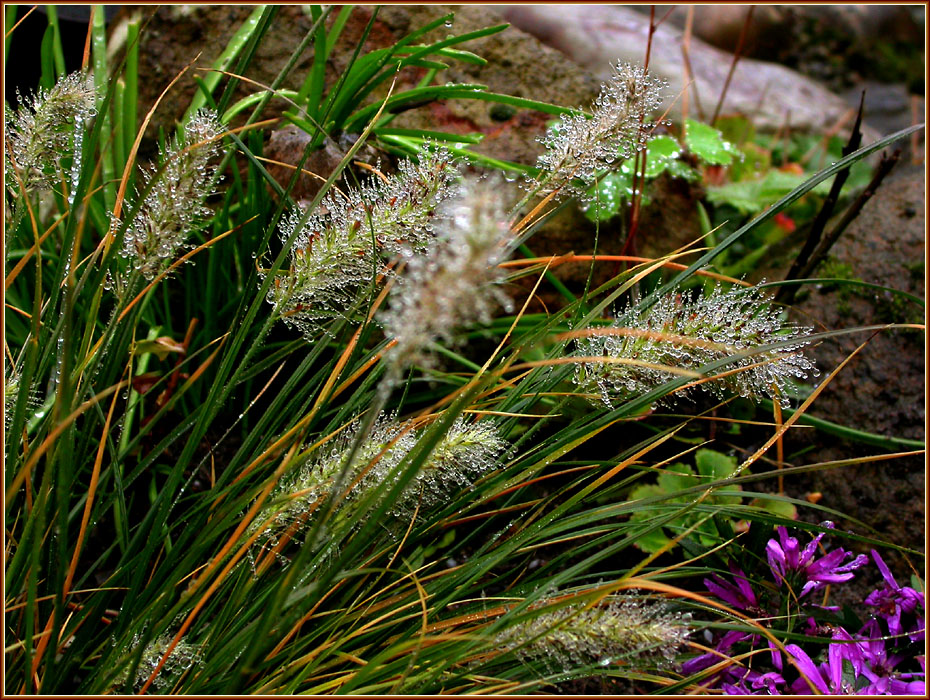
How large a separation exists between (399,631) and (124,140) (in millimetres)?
1537

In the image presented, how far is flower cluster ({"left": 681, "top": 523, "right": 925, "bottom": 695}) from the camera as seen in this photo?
1254 millimetres

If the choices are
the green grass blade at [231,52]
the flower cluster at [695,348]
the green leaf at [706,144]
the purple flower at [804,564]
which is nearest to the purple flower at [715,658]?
the purple flower at [804,564]

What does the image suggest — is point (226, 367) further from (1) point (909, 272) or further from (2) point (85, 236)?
(1) point (909, 272)

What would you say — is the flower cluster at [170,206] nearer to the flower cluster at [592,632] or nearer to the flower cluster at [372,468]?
the flower cluster at [372,468]

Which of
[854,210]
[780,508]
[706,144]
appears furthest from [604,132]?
[706,144]

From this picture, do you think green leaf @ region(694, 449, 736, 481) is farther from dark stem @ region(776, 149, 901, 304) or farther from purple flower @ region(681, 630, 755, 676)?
dark stem @ region(776, 149, 901, 304)

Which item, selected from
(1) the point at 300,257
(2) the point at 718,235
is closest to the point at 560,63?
(2) the point at 718,235

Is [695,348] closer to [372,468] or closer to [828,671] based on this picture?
[372,468]

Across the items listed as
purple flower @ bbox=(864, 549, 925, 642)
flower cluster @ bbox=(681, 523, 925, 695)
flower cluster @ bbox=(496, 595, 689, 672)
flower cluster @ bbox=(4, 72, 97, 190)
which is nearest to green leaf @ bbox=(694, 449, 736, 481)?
flower cluster @ bbox=(681, 523, 925, 695)

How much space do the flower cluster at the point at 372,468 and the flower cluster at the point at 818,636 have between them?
636 mm

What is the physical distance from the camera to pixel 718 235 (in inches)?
92.7

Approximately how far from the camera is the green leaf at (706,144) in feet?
7.02

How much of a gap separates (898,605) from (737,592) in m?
0.32

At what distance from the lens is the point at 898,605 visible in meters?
1.38
